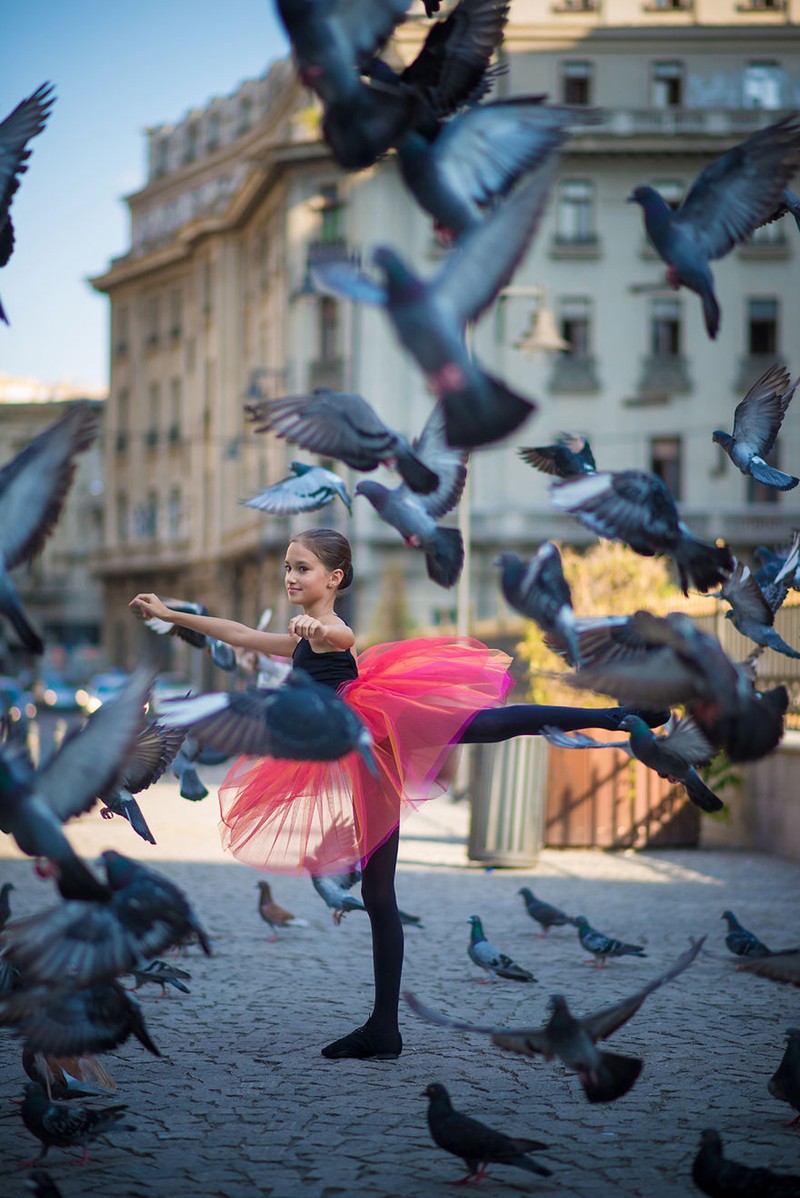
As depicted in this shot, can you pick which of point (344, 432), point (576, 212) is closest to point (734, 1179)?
point (344, 432)

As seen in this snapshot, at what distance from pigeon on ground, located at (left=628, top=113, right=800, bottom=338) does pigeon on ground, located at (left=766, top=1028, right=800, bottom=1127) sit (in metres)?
2.34

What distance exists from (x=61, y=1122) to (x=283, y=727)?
135cm

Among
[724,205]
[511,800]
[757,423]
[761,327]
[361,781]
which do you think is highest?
[761,327]

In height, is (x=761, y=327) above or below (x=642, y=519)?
above

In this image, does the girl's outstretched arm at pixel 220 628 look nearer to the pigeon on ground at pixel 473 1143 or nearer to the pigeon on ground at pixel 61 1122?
the pigeon on ground at pixel 61 1122

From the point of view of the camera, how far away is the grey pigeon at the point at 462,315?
3.35m

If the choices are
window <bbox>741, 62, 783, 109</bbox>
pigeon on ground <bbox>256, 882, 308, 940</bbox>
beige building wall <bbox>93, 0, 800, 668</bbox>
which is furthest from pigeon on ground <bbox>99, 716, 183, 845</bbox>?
window <bbox>741, 62, 783, 109</bbox>

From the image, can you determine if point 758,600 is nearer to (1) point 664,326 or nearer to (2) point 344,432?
(2) point 344,432

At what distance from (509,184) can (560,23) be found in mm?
38779

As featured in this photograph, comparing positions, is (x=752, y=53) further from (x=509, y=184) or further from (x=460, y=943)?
(x=509, y=184)

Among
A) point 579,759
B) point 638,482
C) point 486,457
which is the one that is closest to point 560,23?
point 486,457

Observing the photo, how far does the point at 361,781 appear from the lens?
220 inches

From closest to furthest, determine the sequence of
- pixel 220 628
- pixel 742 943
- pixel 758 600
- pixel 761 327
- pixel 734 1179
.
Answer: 1. pixel 734 1179
2. pixel 758 600
3. pixel 220 628
4. pixel 742 943
5. pixel 761 327

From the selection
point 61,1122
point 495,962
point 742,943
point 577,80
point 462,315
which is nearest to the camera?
point 462,315
